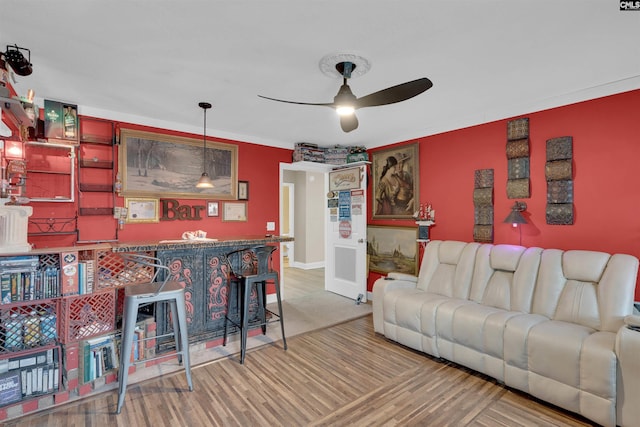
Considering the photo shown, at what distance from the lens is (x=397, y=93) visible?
2146mm

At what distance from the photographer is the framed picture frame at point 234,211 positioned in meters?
4.37

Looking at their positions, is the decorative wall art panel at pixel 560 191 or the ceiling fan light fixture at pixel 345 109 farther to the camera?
the decorative wall art panel at pixel 560 191

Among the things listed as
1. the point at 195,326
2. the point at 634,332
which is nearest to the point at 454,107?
the point at 634,332

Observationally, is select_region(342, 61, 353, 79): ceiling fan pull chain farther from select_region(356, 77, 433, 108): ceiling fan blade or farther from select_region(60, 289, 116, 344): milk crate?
select_region(60, 289, 116, 344): milk crate

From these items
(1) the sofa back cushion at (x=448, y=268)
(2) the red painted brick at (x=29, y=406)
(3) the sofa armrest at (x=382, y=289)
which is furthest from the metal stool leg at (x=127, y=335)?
(1) the sofa back cushion at (x=448, y=268)

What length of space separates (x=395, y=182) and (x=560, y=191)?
6.69 feet

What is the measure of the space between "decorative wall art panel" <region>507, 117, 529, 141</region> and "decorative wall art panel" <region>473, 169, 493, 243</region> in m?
0.43

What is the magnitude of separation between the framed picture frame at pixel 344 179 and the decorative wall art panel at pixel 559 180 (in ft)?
8.06

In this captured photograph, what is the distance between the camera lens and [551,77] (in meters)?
2.61

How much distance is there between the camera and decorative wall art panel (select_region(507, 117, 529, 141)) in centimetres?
326

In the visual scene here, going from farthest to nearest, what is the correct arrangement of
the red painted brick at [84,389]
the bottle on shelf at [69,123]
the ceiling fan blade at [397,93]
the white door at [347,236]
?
the white door at [347,236] < the bottle on shelf at [69,123] < the red painted brick at [84,389] < the ceiling fan blade at [397,93]

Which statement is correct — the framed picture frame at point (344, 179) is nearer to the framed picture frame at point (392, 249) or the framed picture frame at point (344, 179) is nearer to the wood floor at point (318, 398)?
the framed picture frame at point (392, 249)

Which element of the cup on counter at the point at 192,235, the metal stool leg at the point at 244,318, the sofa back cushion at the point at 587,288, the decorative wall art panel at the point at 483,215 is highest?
the decorative wall art panel at the point at 483,215

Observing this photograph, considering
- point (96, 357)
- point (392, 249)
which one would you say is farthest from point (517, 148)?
point (96, 357)
